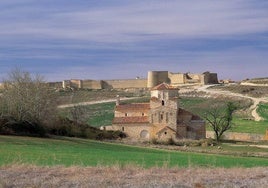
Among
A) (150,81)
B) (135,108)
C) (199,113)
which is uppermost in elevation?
(150,81)

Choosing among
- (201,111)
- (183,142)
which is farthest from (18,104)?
(201,111)

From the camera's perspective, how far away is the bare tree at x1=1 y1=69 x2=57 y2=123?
5438 centimetres

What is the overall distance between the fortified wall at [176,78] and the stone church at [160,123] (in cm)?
7563

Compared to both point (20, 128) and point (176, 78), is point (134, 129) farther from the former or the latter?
point (176, 78)

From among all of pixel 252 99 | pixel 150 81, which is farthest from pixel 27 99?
pixel 150 81

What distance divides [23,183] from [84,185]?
6.06 ft

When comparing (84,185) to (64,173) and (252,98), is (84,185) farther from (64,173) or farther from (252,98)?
(252,98)

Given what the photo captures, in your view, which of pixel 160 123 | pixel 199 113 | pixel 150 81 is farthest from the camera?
pixel 150 81

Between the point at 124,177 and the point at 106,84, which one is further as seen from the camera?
the point at 106,84

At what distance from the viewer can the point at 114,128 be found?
73938mm

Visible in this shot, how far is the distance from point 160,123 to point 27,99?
2239 centimetres

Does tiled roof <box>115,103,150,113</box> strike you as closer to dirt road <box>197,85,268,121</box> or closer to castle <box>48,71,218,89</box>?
dirt road <box>197,85,268,121</box>

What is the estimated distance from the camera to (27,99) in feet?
181

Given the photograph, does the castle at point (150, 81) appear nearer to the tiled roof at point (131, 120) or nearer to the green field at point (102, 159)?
the tiled roof at point (131, 120)
